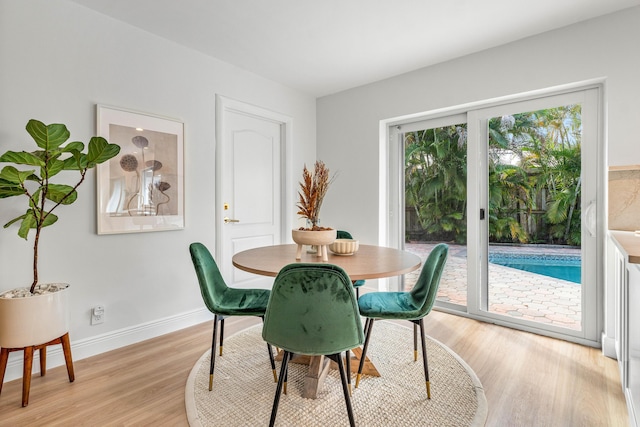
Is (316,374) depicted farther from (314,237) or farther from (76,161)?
(76,161)

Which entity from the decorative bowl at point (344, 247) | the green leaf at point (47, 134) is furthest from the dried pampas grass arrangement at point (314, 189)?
the green leaf at point (47, 134)

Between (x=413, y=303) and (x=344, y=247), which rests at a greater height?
(x=344, y=247)

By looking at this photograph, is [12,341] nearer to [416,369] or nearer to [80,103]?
[80,103]

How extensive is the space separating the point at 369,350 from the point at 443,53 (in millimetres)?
2622

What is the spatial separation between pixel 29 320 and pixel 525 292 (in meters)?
3.61

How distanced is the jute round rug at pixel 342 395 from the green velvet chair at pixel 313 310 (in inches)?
13.3

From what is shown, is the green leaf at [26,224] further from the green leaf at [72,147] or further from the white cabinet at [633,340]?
the white cabinet at [633,340]

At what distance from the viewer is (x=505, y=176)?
Answer: 2.97 meters

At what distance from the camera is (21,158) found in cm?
175

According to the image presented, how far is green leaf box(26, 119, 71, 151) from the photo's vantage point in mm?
1771

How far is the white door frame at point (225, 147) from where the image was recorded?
3111mm

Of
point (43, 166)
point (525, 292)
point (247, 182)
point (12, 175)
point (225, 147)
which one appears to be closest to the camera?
point (12, 175)

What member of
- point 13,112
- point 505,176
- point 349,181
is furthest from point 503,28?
point 13,112

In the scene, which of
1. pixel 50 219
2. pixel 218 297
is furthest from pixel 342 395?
pixel 50 219
